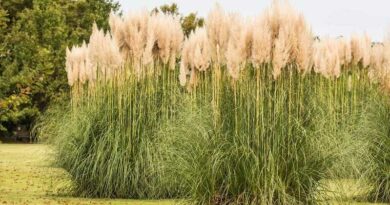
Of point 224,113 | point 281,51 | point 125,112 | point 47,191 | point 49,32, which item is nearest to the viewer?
point 281,51

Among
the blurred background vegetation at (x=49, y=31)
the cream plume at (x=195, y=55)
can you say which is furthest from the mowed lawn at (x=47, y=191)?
the blurred background vegetation at (x=49, y=31)

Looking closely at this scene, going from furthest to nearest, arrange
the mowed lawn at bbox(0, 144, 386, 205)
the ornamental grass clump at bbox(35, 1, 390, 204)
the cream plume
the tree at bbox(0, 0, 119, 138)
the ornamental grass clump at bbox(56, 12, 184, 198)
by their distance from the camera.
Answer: the tree at bbox(0, 0, 119, 138), the ornamental grass clump at bbox(56, 12, 184, 198), the cream plume, the mowed lawn at bbox(0, 144, 386, 205), the ornamental grass clump at bbox(35, 1, 390, 204)

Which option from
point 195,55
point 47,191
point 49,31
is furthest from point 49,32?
point 195,55

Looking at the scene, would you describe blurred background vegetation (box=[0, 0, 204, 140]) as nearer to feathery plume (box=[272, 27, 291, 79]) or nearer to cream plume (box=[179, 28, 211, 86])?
cream plume (box=[179, 28, 211, 86])

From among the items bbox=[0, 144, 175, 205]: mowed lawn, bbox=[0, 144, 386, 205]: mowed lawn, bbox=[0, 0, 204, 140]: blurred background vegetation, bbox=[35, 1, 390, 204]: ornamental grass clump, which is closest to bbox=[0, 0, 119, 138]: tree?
bbox=[0, 0, 204, 140]: blurred background vegetation

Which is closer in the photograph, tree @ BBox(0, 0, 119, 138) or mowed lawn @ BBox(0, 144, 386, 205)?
mowed lawn @ BBox(0, 144, 386, 205)

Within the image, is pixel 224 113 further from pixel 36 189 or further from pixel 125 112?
pixel 36 189

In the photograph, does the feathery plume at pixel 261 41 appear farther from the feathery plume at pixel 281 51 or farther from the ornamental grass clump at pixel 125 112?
the ornamental grass clump at pixel 125 112

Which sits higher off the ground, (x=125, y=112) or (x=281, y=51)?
(x=281, y=51)

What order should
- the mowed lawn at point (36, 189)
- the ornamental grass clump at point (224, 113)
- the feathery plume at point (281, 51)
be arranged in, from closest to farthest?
the feathery plume at point (281, 51) < the ornamental grass clump at point (224, 113) < the mowed lawn at point (36, 189)

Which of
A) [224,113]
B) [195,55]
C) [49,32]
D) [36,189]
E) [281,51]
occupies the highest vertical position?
[49,32]

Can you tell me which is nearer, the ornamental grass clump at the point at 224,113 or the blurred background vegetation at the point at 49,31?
the ornamental grass clump at the point at 224,113

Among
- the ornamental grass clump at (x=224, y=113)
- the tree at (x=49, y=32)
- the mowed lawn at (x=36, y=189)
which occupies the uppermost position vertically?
the tree at (x=49, y=32)

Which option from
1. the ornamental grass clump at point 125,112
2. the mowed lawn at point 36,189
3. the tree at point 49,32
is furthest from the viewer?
the tree at point 49,32
